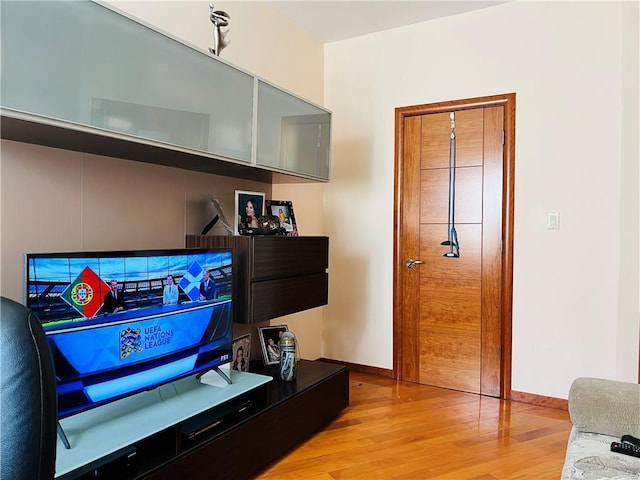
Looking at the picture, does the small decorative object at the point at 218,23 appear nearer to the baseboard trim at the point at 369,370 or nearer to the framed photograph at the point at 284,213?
the framed photograph at the point at 284,213

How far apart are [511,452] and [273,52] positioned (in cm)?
282

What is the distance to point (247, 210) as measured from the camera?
8.45 ft

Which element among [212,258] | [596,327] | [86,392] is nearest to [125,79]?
[212,258]

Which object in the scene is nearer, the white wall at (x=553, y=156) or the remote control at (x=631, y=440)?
the remote control at (x=631, y=440)

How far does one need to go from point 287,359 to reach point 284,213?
92 centimetres

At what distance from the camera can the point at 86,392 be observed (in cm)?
158

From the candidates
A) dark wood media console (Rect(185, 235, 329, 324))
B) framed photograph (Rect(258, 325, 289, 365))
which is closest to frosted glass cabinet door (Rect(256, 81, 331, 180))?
dark wood media console (Rect(185, 235, 329, 324))

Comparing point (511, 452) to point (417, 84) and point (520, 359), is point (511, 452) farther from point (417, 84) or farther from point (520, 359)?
point (417, 84)

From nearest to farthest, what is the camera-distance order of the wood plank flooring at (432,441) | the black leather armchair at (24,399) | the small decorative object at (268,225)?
1. the black leather armchair at (24,399)
2. the wood plank flooring at (432,441)
3. the small decorative object at (268,225)

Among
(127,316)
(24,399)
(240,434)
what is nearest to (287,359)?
(240,434)

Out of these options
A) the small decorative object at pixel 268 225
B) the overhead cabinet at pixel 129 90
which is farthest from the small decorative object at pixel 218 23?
the small decorative object at pixel 268 225

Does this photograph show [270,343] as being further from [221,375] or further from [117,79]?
[117,79]

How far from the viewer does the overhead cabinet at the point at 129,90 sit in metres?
1.34

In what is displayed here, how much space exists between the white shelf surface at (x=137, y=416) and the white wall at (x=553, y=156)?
5.69 feet
